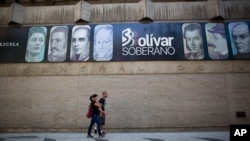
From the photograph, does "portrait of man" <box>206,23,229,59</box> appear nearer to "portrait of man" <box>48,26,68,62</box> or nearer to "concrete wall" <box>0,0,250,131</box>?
"concrete wall" <box>0,0,250,131</box>

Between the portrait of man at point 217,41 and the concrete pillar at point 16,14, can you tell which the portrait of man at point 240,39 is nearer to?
the portrait of man at point 217,41

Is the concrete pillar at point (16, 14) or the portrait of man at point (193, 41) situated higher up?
the concrete pillar at point (16, 14)

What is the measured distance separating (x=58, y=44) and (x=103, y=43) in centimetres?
239

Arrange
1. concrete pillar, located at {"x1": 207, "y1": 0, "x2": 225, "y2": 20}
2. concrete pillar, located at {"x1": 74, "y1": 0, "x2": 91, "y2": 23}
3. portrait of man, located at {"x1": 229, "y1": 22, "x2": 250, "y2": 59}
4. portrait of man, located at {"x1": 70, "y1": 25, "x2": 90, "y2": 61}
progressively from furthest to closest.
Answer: concrete pillar, located at {"x1": 74, "y1": 0, "x2": 91, "y2": 23}
concrete pillar, located at {"x1": 207, "y1": 0, "x2": 225, "y2": 20}
portrait of man, located at {"x1": 70, "y1": 25, "x2": 90, "y2": 61}
portrait of man, located at {"x1": 229, "y1": 22, "x2": 250, "y2": 59}

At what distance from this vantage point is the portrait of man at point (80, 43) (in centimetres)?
1227

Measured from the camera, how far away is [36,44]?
41.4ft

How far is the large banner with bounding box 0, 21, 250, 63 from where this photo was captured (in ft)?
39.9

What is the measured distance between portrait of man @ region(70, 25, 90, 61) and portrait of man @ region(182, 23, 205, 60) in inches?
200

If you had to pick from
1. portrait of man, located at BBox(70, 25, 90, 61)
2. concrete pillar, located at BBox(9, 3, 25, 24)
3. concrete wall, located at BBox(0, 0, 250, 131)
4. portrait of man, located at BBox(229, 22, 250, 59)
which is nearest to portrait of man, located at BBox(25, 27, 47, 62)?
concrete wall, located at BBox(0, 0, 250, 131)

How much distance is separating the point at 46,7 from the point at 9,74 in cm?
419

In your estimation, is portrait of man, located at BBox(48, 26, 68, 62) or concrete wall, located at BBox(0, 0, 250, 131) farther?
portrait of man, located at BBox(48, 26, 68, 62)

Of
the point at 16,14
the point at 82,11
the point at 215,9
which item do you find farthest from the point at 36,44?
the point at 215,9

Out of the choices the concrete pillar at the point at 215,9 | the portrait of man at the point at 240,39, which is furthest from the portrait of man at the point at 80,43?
the portrait of man at the point at 240,39

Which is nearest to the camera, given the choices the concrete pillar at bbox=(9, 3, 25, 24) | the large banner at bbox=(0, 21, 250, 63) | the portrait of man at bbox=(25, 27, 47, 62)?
the large banner at bbox=(0, 21, 250, 63)
